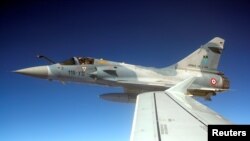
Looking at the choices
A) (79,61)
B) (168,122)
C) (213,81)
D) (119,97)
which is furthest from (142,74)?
(168,122)

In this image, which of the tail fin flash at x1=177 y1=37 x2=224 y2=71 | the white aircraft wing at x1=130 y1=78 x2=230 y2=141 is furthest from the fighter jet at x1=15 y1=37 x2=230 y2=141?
the white aircraft wing at x1=130 y1=78 x2=230 y2=141

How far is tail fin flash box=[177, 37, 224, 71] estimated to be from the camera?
24.2m

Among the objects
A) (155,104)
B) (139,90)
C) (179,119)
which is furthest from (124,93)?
(179,119)

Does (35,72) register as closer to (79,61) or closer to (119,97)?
(79,61)

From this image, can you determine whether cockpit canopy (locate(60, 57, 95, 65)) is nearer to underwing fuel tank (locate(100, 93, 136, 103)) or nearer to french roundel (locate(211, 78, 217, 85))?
underwing fuel tank (locate(100, 93, 136, 103))

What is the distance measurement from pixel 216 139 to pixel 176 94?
3835 mm

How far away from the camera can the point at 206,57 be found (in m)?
24.5

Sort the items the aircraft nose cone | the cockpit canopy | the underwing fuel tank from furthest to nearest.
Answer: the cockpit canopy
the aircraft nose cone
the underwing fuel tank

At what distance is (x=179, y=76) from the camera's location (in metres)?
23.0

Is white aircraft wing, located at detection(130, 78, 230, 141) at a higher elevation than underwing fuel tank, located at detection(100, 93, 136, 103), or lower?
higher

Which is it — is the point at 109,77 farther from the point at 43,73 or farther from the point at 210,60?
the point at 210,60

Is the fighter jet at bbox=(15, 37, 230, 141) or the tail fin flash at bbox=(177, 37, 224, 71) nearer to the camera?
the fighter jet at bbox=(15, 37, 230, 141)

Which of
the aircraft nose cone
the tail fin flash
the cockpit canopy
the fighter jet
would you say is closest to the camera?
the aircraft nose cone

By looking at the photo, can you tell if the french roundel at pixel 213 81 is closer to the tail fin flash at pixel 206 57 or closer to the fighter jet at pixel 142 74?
the fighter jet at pixel 142 74
